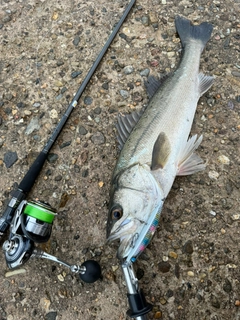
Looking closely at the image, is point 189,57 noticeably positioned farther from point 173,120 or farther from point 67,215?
point 67,215

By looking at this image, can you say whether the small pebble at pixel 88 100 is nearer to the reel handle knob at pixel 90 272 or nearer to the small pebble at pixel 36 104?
the small pebble at pixel 36 104

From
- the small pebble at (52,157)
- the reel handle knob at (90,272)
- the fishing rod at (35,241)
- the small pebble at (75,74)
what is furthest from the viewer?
the small pebble at (75,74)

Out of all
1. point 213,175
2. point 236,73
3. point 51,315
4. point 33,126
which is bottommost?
point 51,315

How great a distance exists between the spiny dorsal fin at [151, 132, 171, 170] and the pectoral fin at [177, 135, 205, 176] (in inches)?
6.3

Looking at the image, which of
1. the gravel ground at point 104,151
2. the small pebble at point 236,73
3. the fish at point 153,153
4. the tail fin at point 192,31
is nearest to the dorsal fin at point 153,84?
the fish at point 153,153

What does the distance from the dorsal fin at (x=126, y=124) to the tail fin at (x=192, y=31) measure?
3.26 feet

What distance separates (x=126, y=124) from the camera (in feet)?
9.66

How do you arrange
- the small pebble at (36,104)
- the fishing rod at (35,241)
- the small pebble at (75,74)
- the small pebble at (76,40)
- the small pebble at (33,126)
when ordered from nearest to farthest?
the fishing rod at (35,241)
the small pebble at (33,126)
the small pebble at (36,104)
the small pebble at (75,74)
the small pebble at (76,40)

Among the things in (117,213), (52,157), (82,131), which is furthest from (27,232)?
(82,131)

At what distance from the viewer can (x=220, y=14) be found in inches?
142

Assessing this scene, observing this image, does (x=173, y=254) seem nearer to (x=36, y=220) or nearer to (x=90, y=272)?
(x=90, y=272)

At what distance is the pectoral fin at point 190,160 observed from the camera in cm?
273

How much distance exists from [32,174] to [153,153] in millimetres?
1078

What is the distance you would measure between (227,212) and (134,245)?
883mm
